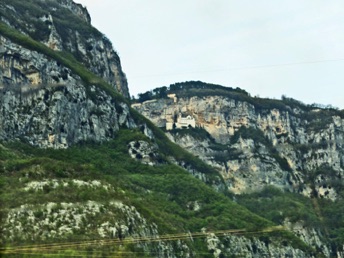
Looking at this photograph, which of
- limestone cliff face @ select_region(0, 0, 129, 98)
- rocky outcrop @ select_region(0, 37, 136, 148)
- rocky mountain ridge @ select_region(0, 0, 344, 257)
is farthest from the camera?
limestone cliff face @ select_region(0, 0, 129, 98)

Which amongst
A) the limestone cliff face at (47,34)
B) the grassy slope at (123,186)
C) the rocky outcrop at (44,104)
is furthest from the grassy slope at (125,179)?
the limestone cliff face at (47,34)

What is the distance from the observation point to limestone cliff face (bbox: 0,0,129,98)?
14112 cm

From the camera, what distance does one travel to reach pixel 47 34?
6870 inches

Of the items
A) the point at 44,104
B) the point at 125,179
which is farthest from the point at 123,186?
the point at 44,104

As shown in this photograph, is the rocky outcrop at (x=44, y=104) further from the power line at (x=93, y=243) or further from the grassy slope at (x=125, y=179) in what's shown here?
the power line at (x=93, y=243)

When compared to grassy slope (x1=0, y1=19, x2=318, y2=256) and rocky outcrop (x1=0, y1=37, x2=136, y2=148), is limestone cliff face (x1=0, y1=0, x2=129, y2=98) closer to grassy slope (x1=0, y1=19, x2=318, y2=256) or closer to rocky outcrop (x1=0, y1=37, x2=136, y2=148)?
rocky outcrop (x1=0, y1=37, x2=136, y2=148)

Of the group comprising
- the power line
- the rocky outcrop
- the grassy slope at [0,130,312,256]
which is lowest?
the power line

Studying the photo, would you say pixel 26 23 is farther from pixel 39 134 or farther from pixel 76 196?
pixel 76 196

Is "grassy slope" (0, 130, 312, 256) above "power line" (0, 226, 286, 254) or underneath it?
above

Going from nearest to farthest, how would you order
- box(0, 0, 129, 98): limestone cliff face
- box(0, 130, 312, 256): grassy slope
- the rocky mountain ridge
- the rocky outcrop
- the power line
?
the power line < the rocky mountain ridge < box(0, 130, 312, 256): grassy slope < the rocky outcrop < box(0, 0, 129, 98): limestone cliff face

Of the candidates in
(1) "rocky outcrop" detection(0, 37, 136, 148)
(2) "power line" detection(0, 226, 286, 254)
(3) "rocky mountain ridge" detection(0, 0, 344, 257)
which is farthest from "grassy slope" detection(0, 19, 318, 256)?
(1) "rocky outcrop" detection(0, 37, 136, 148)

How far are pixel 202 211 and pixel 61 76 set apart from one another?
46.3m

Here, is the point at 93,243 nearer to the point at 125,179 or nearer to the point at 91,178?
the point at 91,178

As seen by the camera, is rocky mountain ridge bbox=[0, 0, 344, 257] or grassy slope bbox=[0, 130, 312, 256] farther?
grassy slope bbox=[0, 130, 312, 256]
